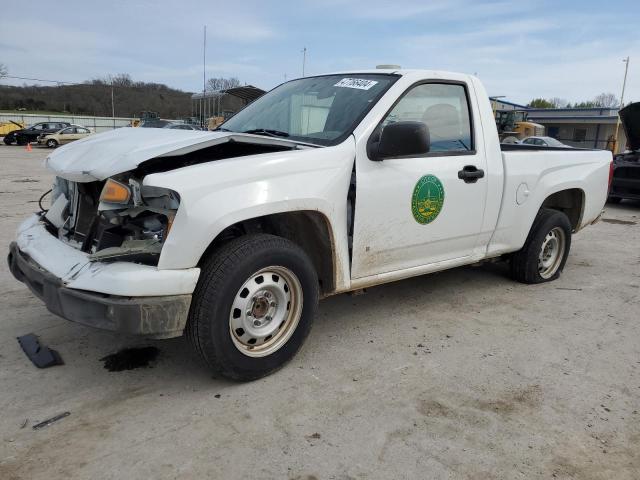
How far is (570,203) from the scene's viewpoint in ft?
18.1

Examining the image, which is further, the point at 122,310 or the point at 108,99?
the point at 108,99

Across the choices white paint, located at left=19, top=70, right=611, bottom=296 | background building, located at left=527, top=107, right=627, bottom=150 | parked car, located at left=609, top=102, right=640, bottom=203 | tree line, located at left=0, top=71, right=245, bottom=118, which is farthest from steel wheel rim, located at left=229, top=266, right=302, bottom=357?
tree line, located at left=0, top=71, right=245, bottom=118

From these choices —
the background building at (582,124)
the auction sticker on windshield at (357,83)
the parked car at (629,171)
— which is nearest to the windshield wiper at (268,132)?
the auction sticker on windshield at (357,83)

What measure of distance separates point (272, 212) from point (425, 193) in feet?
4.14

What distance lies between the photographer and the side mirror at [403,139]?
125 inches

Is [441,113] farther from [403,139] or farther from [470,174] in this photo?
[403,139]

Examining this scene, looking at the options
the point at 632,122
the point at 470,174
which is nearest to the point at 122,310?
the point at 470,174

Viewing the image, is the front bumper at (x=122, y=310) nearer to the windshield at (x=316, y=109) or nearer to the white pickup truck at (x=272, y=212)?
the white pickup truck at (x=272, y=212)

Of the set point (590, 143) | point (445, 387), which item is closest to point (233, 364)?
point (445, 387)

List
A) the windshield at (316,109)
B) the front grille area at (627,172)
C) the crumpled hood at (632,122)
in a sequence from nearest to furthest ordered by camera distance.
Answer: the windshield at (316,109), the crumpled hood at (632,122), the front grille area at (627,172)

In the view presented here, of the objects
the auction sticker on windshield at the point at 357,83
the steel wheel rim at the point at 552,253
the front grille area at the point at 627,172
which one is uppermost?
the auction sticker on windshield at the point at 357,83

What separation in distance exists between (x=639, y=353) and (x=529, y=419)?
56.2 inches

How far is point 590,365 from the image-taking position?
348 cm

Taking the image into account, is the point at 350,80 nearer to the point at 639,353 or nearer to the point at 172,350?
the point at 172,350
